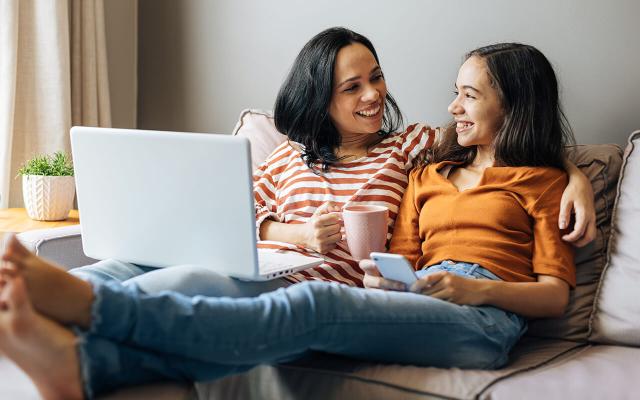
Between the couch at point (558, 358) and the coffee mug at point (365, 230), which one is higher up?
the coffee mug at point (365, 230)

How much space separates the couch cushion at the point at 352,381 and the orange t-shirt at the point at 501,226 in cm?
20

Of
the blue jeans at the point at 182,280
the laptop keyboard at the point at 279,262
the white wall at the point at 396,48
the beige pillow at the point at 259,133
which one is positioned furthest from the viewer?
the beige pillow at the point at 259,133

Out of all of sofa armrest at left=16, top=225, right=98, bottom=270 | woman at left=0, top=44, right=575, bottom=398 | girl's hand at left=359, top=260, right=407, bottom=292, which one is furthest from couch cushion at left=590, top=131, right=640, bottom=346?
sofa armrest at left=16, top=225, right=98, bottom=270

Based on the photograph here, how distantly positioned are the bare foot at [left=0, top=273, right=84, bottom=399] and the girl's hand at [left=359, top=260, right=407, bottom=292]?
0.60 meters

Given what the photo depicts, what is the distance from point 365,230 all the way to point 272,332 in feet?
1.15

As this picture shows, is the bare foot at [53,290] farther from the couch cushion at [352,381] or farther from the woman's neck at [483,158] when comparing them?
the woman's neck at [483,158]

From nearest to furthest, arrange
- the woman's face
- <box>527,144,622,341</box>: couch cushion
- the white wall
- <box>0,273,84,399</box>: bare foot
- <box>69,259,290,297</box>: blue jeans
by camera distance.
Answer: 1. <box>0,273,84,399</box>: bare foot
2. <box>69,259,290,297</box>: blue jeans
3. <box>527,144,622,341</box>: couch cushion
4. the woman's face
5. the white wall

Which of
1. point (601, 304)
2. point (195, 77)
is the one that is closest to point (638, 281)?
point (601, 304)

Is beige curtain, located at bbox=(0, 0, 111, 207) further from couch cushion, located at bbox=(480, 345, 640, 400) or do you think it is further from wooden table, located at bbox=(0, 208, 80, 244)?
couch cushion, located at bbox=(480, 345, 640, 400)

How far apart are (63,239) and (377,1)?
45.5 inches

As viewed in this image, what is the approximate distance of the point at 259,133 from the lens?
2277 millimetres

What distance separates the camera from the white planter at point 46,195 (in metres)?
2.36

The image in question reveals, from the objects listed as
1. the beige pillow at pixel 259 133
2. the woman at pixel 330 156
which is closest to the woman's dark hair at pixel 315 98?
the woman at pixel 330 156

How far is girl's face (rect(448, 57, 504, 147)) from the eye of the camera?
1.81 metres
